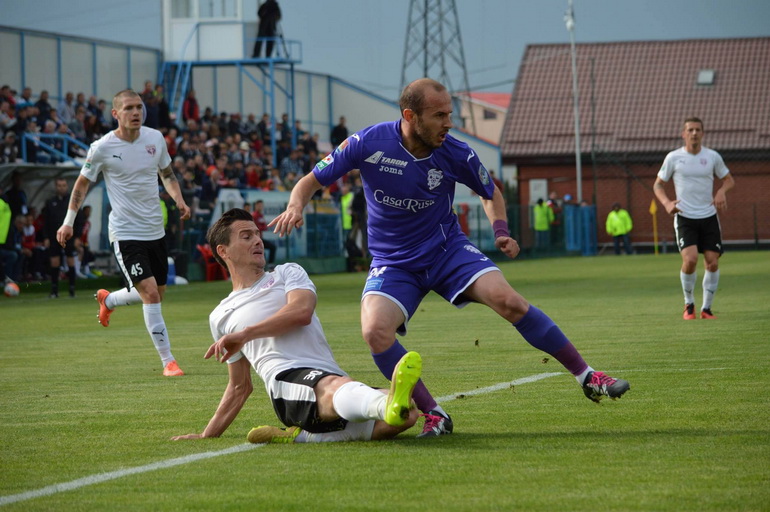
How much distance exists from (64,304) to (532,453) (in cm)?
1618

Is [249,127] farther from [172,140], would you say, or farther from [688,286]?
[688,286]

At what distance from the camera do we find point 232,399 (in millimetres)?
6641

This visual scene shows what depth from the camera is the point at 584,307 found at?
1720cm

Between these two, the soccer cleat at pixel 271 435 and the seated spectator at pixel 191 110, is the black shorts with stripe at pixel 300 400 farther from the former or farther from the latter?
the seated spectator at pixel 191 110

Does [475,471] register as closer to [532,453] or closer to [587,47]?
[532,453]

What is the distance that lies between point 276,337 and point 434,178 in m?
1.38

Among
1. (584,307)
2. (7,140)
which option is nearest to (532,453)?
(584,307)

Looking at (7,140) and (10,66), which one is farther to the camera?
(10,66)

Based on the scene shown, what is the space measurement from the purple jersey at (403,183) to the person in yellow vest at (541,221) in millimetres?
38768

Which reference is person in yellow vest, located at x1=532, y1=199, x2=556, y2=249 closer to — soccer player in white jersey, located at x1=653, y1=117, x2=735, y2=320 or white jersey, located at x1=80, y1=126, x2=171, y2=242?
soccer player in white jersey, located at x1=653, y1=117, x2=735, y2=320

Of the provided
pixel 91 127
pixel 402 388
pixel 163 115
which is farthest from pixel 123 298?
pixel 163 115

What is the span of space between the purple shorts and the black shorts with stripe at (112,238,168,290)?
166 inches

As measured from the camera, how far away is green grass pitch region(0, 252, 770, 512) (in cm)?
496

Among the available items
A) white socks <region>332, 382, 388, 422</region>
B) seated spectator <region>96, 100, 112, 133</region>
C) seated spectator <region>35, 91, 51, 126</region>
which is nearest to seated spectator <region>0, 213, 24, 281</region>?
seated spectator <region>35, 91, 51, 126</region>
